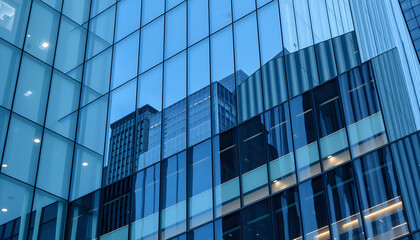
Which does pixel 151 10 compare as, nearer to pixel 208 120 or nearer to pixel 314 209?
pixel 208 120

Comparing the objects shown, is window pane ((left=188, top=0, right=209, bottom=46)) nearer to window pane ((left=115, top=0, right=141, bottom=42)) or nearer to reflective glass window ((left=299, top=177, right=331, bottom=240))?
window pane ((left=115, top=0, right=141, bottom=42))

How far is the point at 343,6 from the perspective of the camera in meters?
24.1

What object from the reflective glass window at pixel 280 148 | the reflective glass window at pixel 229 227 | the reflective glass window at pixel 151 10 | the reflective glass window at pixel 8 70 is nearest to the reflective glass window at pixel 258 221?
the reflective glass window at pixel 229 227

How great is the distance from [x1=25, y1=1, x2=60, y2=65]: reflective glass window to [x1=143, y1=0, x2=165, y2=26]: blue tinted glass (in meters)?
5.02

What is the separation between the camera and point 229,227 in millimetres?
21594

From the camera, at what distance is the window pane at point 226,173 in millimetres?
22250

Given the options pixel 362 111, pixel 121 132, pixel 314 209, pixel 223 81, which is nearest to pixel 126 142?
pixel 121 132

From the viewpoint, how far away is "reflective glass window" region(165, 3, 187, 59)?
92.3ft

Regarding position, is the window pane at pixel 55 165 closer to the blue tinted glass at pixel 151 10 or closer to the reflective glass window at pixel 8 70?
the reflective glass window at pixel 8 70

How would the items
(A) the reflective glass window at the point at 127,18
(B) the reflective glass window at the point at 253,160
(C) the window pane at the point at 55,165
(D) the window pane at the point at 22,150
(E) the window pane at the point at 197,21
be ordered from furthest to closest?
(A) the reflective glass window at the point at 127,18
(E) the window pane at the point at 197,21
(C) the window pane at the point at 55,165
(D) the window pane at the point at 22,150
(B) the reflective glass window at the point at 253,160

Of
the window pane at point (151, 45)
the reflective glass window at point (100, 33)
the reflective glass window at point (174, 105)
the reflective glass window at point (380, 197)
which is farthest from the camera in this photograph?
the reflective glass window at point (100, 33)

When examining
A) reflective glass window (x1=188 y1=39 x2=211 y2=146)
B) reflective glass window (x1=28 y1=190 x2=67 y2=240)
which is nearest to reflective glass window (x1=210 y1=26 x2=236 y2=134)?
reflective glass window (x1=188 y1=39 x2=211 y2=146)

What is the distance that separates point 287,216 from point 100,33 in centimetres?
1744

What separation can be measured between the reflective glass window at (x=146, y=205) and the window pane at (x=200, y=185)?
1.89 meters
